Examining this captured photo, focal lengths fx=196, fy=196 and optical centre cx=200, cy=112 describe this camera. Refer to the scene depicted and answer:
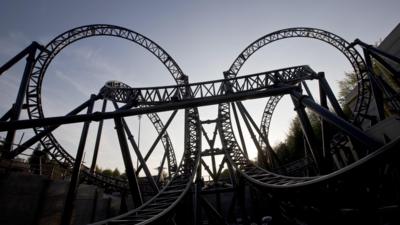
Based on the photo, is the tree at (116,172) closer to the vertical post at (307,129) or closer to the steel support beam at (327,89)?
the steel support beam at (327,89)

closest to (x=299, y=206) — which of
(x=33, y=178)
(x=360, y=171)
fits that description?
(x=360, y=171)

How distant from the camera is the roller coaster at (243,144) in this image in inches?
175

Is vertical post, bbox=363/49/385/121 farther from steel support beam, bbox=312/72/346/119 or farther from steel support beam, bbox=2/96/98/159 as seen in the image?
steel support beam, bbox=2/96/98/159

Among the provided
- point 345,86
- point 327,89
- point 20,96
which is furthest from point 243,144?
point 345,86

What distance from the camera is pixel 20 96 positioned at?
11000 millimetres

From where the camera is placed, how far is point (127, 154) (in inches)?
343

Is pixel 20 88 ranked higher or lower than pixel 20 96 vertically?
higher

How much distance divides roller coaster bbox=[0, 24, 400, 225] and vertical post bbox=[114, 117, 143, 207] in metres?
0.04

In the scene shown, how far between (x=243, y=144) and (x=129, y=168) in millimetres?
7809

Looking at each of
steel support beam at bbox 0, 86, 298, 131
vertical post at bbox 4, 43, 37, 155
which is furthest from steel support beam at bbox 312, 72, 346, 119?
vertical post at bbox 4, 43, 37, 155

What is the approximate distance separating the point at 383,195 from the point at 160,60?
1331 cm

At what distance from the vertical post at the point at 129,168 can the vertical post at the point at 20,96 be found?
5.26 m

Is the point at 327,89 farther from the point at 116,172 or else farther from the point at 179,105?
the point at 116,172

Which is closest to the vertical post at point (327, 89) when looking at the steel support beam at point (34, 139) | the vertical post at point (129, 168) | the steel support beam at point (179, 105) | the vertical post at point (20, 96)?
the steel support beam at point (179, 105)
